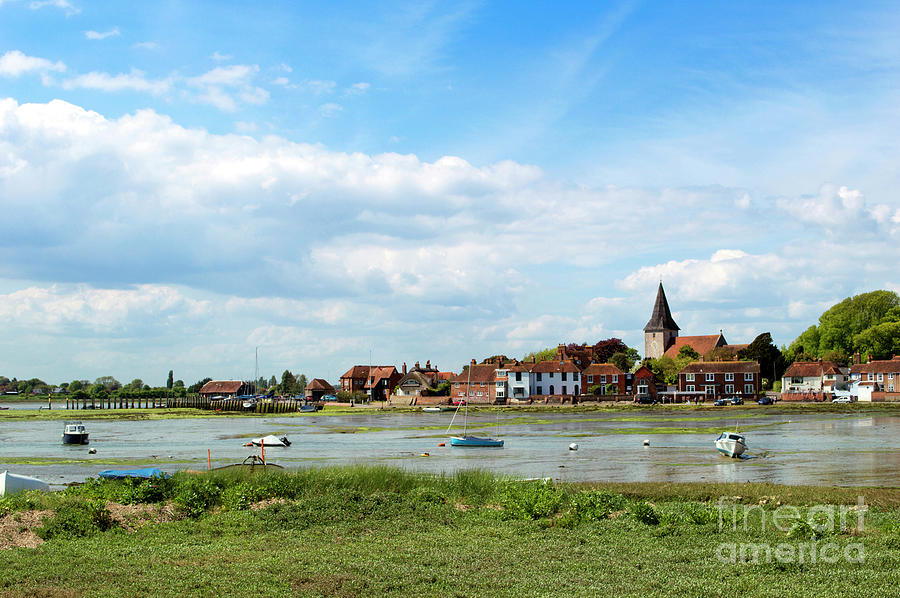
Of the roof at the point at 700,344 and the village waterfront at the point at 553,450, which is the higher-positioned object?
the roof at the point at 700,344

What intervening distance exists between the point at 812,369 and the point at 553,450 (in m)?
101

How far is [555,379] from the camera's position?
13375cm

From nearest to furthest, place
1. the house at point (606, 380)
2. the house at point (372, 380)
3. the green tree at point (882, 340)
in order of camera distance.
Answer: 1. the green tree at point (882, 340)
2. the house at point (606, 380)
3. the house at point (372, 380)

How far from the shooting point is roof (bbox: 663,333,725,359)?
552 feet

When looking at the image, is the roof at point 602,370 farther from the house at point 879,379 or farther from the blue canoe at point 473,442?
the blue canoe at point 473,442

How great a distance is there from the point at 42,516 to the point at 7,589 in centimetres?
548

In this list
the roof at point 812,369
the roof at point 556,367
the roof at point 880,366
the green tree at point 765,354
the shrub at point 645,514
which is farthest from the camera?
the green tree at point 765,354

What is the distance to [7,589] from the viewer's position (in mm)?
11344

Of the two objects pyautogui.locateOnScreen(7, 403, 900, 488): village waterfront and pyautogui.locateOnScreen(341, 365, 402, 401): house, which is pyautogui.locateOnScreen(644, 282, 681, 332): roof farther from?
pyautogui.locateOnScreen(7, 403, 900, 488): village waterfront

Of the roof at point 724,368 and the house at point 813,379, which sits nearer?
the house at point 813,379

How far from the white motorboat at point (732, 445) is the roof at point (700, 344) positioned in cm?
12663

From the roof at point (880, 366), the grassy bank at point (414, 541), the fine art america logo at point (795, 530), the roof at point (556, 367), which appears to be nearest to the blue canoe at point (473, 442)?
the grassy bank at point (414, 541)

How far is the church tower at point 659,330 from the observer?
583 ft

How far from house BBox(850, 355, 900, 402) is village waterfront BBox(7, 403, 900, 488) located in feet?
86.1
